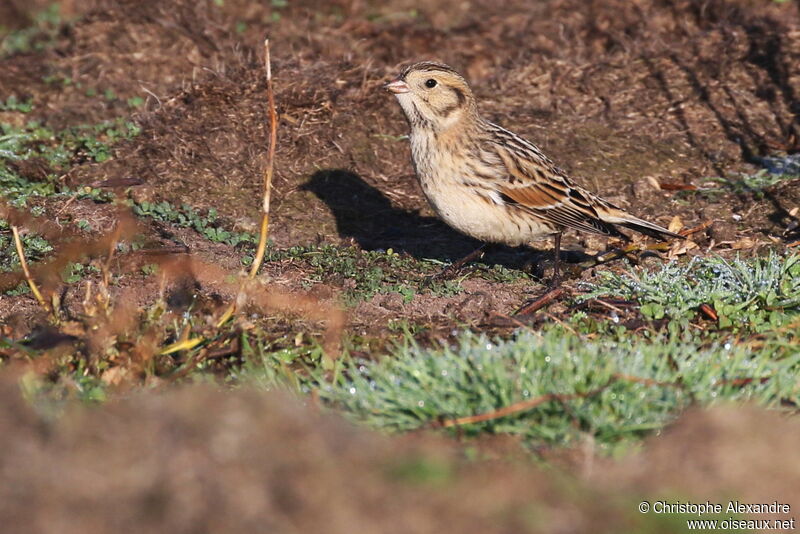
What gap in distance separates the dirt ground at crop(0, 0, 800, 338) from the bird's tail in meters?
0.46

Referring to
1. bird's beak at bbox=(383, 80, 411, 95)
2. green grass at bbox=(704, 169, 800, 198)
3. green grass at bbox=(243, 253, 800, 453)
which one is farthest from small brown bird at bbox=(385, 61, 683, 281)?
green grass at bbox=(243, 253, 800, 453)

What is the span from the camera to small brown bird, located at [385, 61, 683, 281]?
7445mm

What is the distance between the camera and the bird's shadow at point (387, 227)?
27.3 feet

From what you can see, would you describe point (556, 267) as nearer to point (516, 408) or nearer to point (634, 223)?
point (634, 223)

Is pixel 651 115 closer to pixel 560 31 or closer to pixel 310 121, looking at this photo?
pixel 560 31

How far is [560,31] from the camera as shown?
1148cm

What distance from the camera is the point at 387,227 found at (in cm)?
871

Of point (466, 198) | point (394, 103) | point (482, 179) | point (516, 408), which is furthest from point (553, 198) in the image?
point (516, 408)

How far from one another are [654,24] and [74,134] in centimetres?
622

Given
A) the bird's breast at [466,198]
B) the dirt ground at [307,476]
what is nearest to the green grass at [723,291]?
the bird's breast at [466,198]

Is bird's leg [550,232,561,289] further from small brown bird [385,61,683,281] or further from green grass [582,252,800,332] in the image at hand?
green grass [582,252,800,332]

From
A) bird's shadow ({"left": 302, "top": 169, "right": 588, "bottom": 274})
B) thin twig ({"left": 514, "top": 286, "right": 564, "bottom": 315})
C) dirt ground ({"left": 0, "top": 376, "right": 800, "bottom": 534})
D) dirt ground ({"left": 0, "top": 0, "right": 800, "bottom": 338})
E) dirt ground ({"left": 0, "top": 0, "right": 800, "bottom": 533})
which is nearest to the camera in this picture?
dirt ground ({"left": 0, "top": 376, "right": 800, "bottom": 534})

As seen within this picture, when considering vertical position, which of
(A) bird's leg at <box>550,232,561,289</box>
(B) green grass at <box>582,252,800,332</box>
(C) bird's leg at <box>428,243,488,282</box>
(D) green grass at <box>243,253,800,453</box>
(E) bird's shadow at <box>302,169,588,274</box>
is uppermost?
(D) green grass at <box>243,253,800,453</box>

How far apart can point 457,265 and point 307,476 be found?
426cm
